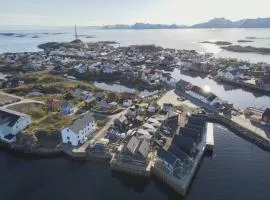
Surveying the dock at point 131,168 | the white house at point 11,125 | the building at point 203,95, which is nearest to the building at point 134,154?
the dock at point 131,168

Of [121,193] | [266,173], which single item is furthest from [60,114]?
[266,173]

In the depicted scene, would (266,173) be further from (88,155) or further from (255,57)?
(255,57)

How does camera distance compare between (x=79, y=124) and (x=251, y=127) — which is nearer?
(x=79, y=124)

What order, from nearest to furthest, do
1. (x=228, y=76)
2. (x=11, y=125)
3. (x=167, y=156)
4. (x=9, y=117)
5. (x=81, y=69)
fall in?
(x=167, y=156), (x=11, y=125), (x=9, y=117), (x=228, y=76), (x=81, y=69)

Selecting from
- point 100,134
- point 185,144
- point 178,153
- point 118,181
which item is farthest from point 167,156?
point 100,134

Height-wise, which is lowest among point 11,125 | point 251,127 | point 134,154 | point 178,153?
point 251,127

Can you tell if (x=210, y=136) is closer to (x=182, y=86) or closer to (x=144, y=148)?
(x=144, y=148)

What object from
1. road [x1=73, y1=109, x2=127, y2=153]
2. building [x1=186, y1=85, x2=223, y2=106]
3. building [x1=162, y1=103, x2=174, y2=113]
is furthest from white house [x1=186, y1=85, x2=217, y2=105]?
road [x1=73, y1=109, x2=127, y2=153]

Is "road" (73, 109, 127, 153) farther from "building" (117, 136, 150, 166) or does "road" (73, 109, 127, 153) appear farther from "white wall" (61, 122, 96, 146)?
"building" (117, 136, 150, 166)
